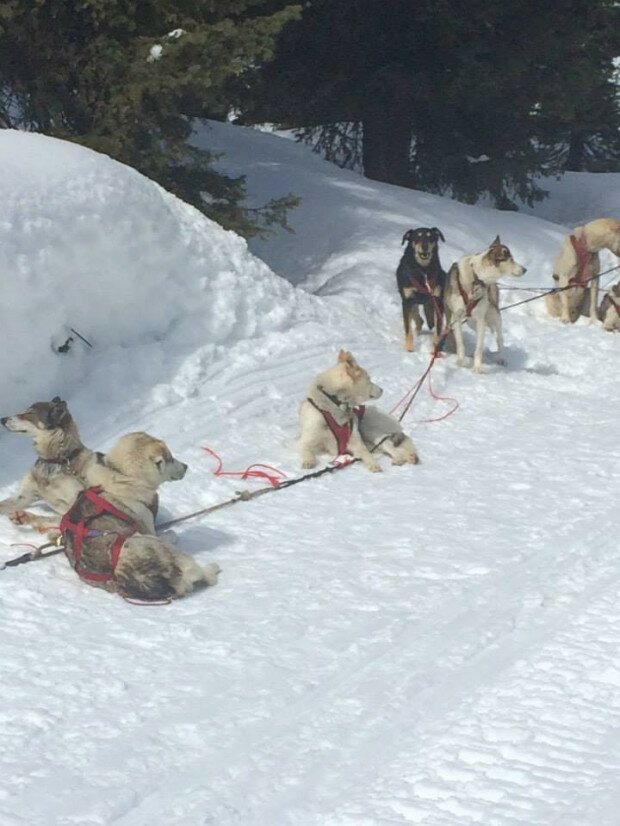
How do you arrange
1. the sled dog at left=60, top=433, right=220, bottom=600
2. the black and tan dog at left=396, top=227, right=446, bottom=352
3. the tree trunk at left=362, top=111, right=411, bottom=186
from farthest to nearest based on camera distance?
the tree trunk at left=362, top=111, right=411, bottom=186 → the black and tan dog at left=396, top=227, right=446, bottom=352 → the sled dog at left=60, top=433, right=220, bottom=600

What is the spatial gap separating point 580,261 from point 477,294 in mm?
2620

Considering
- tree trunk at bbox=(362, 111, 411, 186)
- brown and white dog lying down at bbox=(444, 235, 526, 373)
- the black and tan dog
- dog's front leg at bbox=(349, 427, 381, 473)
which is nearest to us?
dog's front leg at bbox=(349, 427, 381, 473)

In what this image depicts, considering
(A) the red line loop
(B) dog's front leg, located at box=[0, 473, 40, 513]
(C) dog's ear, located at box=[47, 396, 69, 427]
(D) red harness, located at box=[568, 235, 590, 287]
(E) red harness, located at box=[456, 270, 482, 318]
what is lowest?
(B) dog's front leg, located at box=[0, 473, 40, 513]

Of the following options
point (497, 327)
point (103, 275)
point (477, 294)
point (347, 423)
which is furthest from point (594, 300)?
point (103, 275)

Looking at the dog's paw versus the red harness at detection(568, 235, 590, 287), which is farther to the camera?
the red harness at detection(568, 235, 590, 287)

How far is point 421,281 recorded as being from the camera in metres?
10.5

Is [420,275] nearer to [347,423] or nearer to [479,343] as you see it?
[479,343]

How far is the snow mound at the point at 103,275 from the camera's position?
771cm

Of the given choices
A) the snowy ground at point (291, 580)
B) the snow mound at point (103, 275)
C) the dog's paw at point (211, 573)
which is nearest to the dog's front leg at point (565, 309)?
the snowy ground at point (291, 580)

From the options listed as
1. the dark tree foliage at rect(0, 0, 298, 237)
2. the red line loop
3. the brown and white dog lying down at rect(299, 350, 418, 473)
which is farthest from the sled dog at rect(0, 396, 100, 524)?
the dark tree foliage at rect(0, 0, 298, 237)

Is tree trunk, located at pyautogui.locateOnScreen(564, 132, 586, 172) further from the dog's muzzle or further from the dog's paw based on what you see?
the dog's paw

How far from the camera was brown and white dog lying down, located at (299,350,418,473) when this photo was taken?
7.67 m

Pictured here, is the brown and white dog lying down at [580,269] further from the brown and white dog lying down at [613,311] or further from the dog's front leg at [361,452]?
the dog's front leg at [361,452]

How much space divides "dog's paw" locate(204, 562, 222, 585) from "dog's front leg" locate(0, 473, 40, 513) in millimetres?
1240
